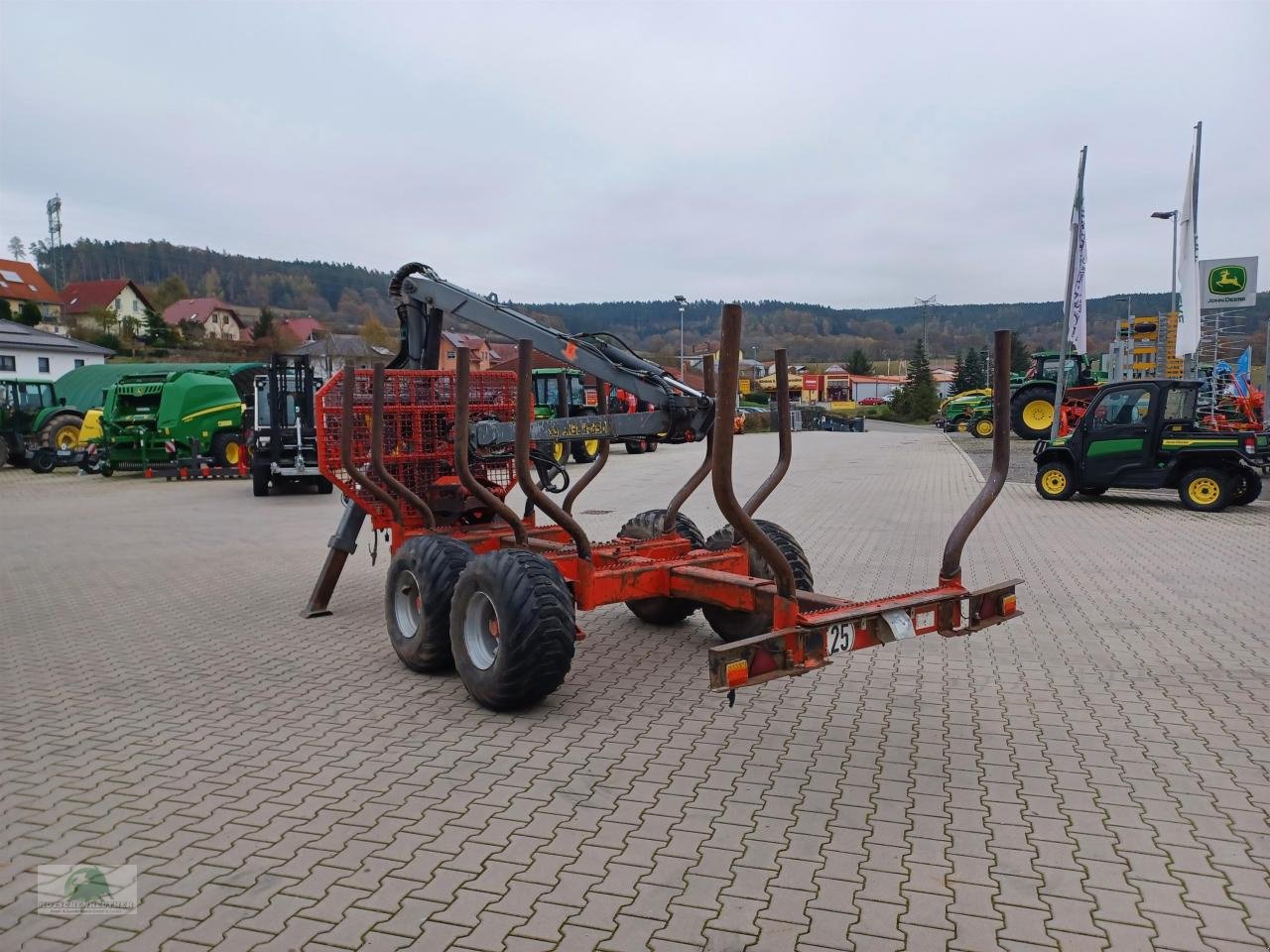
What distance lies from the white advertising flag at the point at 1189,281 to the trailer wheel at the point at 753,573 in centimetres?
1499

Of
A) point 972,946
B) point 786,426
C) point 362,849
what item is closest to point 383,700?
point 362,849

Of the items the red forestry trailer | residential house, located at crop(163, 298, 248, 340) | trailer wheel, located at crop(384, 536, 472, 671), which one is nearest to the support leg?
the red forestry trailer

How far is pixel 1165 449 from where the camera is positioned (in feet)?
44.8

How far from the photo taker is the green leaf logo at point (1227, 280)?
18453 millimetres

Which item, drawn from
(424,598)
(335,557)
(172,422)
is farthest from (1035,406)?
(424,598)

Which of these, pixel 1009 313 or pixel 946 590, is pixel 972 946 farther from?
pixel 1009 313

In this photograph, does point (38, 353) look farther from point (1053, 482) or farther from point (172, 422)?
point (1053, 482)

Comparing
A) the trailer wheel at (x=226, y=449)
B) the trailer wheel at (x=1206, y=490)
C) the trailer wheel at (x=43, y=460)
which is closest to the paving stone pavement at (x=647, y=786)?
the trailer wheel at (x=1206, y=490)

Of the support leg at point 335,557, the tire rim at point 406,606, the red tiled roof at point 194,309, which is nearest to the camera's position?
the tire rim at point 406,606

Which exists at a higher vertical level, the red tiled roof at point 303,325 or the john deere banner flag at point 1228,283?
the red tiled roof at point 303,325

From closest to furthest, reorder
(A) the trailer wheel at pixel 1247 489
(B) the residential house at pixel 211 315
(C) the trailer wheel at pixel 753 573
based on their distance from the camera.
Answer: (C) the trailer wheel at pixel 753 573 → (A) the trailer wheel at pixel 1247 489 → (B) the residential house at pixel 211 315

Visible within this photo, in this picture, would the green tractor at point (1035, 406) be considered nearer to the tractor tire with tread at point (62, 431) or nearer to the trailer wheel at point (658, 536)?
the trailer wheel at point (658, 536)

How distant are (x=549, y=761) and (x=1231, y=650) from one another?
16.0ft

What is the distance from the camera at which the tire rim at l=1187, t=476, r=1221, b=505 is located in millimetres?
13328
